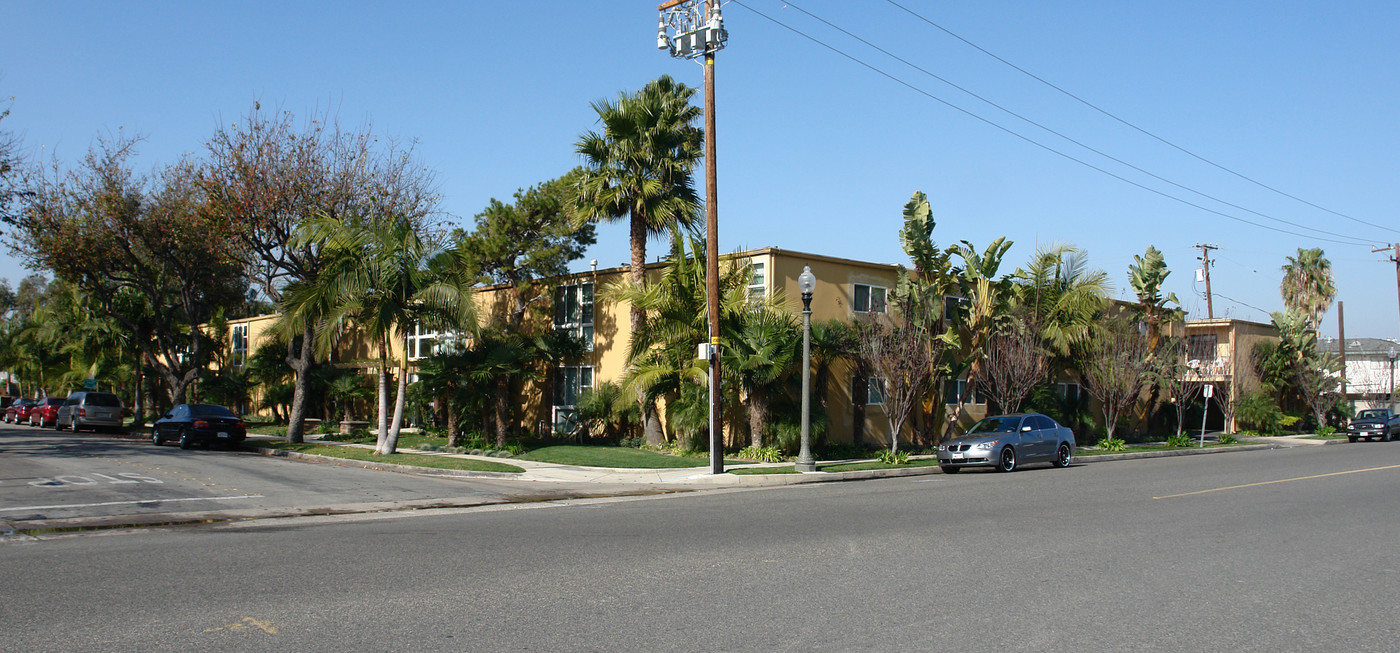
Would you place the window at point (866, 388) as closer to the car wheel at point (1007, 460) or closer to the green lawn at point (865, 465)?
the green lawn at point (865, 465)

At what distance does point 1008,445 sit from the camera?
72.6 ft

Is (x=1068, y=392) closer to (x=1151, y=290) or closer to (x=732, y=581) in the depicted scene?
(x=1151, y=290)

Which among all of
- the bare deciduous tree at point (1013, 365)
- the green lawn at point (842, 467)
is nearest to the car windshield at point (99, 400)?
the green lawn at point (842, 467)

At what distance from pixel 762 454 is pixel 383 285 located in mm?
10350

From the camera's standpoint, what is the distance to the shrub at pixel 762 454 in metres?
23.0

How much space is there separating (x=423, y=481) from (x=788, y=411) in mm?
9145

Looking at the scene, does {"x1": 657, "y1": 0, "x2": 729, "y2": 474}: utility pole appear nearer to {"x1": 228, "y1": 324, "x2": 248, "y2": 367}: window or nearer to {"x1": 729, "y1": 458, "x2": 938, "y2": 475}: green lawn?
{"x1": 729, "y1": 458, "x2": 938, "y2": 475}: green lawn

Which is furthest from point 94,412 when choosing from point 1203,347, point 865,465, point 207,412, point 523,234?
point 1203,347

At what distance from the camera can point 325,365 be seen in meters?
36.4

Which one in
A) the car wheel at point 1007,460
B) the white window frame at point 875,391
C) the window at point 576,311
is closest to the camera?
the car wheel at point 1007,460

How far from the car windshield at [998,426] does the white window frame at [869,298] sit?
4561mm

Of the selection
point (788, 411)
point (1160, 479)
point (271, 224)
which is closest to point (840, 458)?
point (788, 411)

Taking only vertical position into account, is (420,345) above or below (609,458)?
above

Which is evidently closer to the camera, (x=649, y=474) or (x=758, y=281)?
(x=649, y=474)
